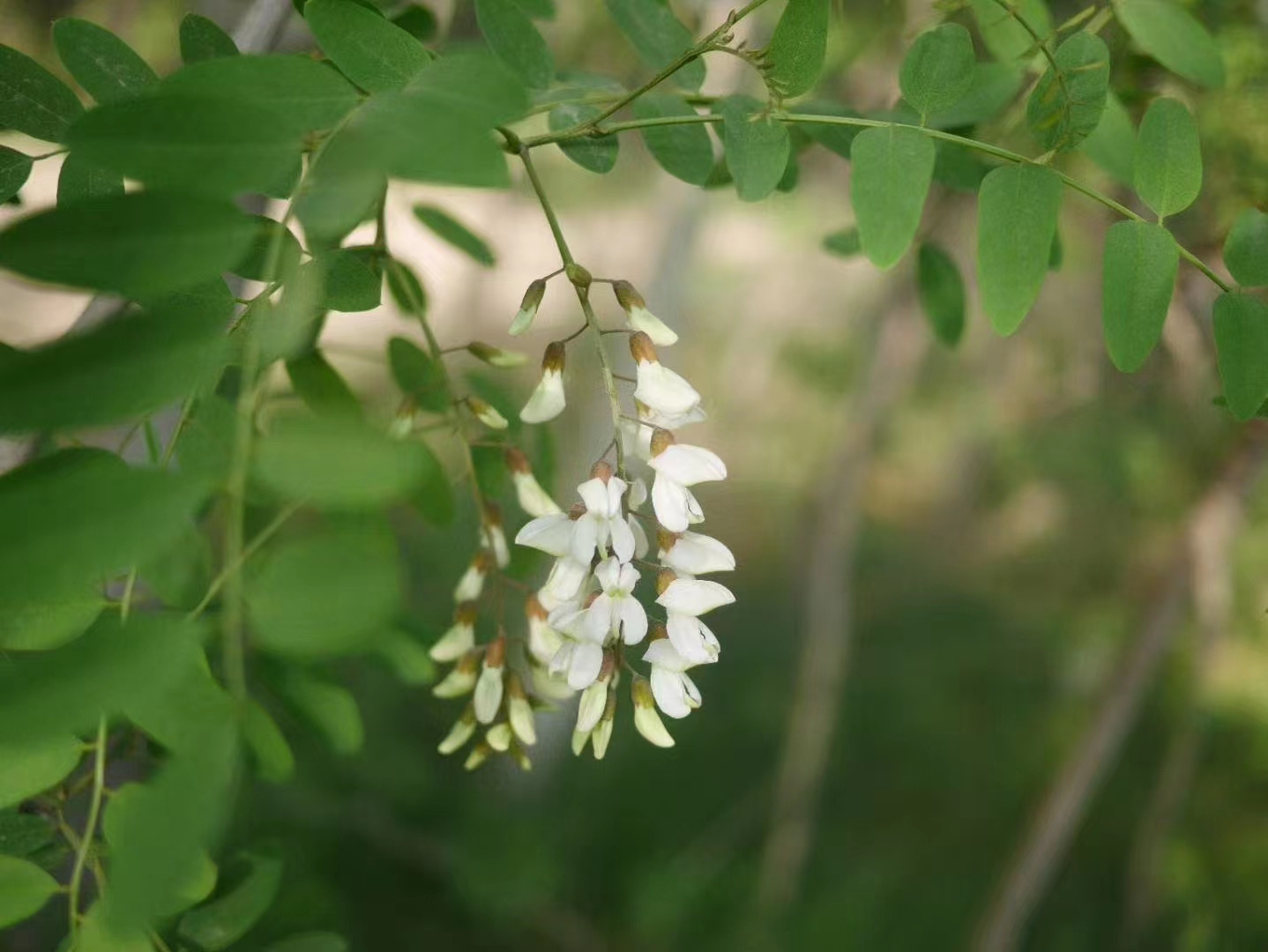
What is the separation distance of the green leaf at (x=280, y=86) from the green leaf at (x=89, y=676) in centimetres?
23

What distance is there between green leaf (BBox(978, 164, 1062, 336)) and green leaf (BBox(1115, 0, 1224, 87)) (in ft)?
0.87

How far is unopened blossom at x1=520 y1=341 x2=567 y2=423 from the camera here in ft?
2.05

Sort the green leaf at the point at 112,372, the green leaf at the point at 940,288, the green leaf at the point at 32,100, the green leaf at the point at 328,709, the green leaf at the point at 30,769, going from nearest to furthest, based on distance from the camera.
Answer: the green leaf at the point at 112,372
the green leaf at the point at 30,769
the green leaf at the point at 32,100
the green leaf at the point at 328,709
the green leaf at the point at 940,288

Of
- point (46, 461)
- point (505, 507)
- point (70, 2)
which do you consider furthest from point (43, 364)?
point (70, 2)

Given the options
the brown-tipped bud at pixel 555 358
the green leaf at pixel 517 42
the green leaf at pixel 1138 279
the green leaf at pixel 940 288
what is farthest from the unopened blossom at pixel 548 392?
the green leaf at pixel 940 288

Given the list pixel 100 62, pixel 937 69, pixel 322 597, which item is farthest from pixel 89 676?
pixel 937 69

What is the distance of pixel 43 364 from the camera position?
425 millimetres

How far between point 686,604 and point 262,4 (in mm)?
494

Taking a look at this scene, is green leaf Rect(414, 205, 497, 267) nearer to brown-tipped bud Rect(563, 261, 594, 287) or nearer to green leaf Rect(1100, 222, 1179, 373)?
brown-tipped bud Rect(563, 261, 594, 287)

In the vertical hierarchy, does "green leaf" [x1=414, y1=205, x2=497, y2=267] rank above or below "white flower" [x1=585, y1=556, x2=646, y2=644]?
below

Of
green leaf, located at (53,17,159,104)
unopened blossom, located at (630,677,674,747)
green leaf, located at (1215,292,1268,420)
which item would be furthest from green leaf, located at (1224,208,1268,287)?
green leaf, located at (53,17,159,104)

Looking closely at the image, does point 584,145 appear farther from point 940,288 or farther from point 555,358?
point 940,288

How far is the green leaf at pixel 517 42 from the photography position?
28.0 inches

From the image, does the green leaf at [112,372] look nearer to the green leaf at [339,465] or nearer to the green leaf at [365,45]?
the green leaf at [339,465]
